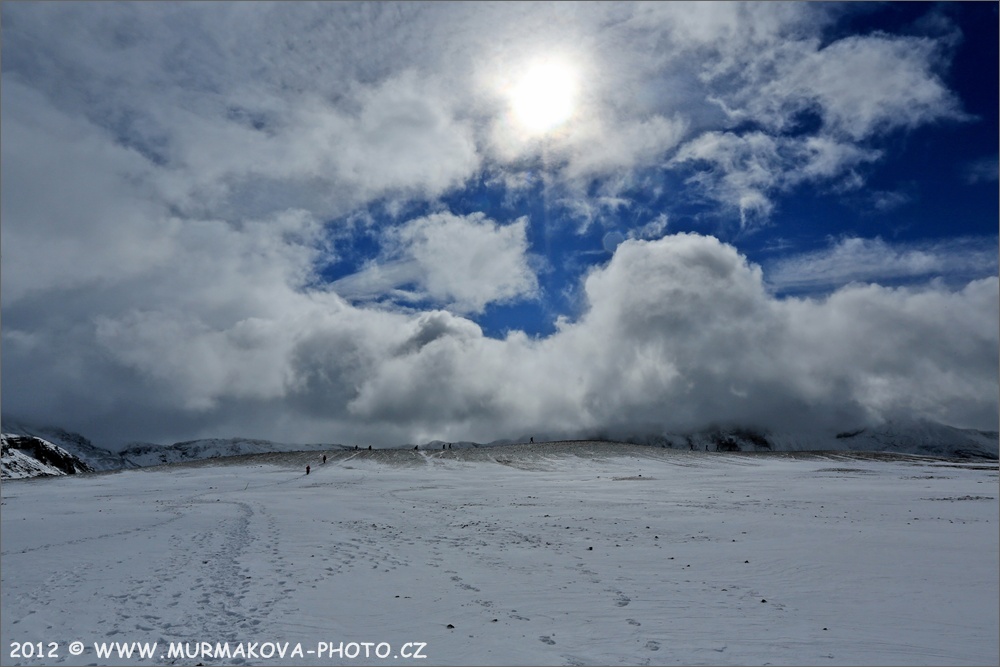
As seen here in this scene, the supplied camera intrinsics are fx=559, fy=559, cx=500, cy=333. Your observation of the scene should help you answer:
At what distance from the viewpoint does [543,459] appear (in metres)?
77.0

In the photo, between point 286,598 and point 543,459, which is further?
point 543,459

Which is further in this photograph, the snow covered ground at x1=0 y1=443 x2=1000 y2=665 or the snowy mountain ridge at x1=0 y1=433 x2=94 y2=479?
the snowy mountain ridge at x1=0 y1=433 x2=94 y2=479

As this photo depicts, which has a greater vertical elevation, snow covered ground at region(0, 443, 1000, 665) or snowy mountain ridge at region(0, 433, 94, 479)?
snow covered ground at region(0, 443, 1000, 665)

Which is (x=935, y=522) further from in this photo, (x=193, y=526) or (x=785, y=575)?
(x=193, y=526)

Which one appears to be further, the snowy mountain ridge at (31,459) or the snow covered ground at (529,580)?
the snowy mountain ridge at (31,459)

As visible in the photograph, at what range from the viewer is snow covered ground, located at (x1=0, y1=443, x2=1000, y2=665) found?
10.2 metres

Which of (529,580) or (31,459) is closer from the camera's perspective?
(529,580)

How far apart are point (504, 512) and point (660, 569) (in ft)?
43.4

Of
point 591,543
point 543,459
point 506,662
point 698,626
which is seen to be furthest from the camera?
point 543,459

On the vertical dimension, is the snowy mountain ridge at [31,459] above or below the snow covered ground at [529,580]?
below

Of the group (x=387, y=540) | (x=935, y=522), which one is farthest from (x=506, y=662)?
(x=935, y=522)

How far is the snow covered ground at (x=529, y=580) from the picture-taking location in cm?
1016

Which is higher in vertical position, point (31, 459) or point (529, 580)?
point (529, 580)

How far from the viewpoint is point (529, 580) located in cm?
1434
